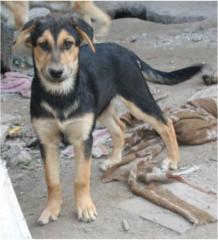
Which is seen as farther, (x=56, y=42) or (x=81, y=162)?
(x=81, y=162)

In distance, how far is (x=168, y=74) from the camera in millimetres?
5699

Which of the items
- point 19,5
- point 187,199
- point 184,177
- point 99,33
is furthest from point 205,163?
point 99,33

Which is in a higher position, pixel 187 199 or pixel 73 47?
pixel 73 47

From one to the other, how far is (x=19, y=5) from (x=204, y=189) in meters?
3.48

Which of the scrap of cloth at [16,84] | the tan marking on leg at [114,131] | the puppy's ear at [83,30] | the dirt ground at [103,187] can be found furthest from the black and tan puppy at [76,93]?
the scrap of cloth at [16,84]

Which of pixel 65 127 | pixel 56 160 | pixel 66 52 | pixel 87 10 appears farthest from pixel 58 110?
pixel 87 10

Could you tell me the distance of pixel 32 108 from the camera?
4562 mm

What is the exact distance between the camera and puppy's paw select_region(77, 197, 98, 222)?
448cm

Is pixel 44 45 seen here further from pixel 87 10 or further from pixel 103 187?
pixel 87 10

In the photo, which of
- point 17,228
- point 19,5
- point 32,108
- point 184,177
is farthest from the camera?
point 19,5

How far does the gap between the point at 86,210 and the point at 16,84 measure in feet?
12.7

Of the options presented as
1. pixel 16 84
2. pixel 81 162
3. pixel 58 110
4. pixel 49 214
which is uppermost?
pixel 58 110

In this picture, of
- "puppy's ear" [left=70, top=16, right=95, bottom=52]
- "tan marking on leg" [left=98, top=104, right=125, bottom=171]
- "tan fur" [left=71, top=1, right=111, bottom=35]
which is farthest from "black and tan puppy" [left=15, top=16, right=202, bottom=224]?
"tan fur" [left=71, top=1, right=111, bottom=35]

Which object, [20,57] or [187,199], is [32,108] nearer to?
[187,199]
